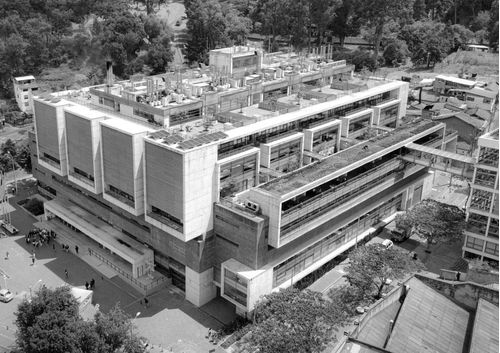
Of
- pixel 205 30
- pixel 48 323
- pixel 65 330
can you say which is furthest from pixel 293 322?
pixel 205 30

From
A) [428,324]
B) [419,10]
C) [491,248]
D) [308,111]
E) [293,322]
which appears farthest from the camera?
[419,10]

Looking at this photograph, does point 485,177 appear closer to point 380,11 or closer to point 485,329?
point 485,329

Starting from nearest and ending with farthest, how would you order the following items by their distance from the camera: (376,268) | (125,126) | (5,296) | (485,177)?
(376,268) → (5,296) → (125,126) → (485,177)

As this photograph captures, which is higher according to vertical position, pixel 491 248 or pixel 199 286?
pixel 491 248

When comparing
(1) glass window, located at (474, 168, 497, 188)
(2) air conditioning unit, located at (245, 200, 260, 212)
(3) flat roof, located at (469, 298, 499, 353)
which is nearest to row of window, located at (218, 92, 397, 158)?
(2) air conditioning unit, located at (245, 200, 260, 212)

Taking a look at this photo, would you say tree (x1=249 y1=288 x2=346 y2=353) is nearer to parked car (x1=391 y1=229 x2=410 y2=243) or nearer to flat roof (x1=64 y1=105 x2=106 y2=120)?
parked car (x1=391 y1=229 x2=410 y2=243)

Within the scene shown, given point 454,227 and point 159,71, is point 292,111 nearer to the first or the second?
point 454,227
